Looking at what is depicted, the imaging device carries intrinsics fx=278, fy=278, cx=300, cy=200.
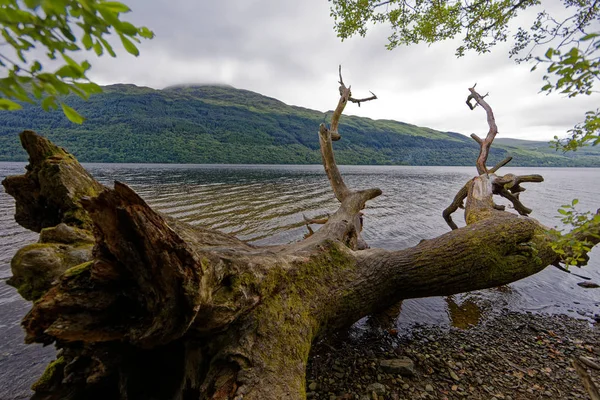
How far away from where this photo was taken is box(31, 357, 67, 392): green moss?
347 cm

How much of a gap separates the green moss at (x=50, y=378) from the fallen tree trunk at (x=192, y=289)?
0.02 metres

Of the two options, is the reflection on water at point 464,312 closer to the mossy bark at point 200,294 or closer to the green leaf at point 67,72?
the mossy bark at point 200,294

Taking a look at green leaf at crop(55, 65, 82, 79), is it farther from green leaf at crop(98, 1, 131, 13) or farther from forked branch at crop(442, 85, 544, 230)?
forked branch at crop(442, 85, 544, 230)

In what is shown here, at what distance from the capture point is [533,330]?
6.65 metres

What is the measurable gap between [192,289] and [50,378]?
8.47 feet

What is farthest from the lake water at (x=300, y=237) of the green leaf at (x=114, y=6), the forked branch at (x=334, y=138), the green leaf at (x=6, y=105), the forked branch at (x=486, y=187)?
the green leaf at (x=114, y=6)

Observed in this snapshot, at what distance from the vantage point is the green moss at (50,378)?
3467 mm

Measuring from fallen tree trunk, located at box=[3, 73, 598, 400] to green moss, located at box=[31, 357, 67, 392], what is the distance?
2cm

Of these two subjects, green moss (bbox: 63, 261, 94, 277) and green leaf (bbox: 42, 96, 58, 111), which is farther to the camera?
green moss (bbox: 63, 261, 94, 277)

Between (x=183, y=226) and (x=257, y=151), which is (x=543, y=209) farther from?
(x=257, y=151)

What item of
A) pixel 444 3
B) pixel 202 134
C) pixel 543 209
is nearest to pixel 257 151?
pixel 202 134

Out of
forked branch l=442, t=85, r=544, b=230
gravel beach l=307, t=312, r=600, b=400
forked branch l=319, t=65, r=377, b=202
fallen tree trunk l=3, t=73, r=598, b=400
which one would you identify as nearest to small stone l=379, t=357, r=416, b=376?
gravel beach l=307, t=312, r=600, b=400

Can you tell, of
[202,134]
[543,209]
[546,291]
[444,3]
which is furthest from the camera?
[202,134]

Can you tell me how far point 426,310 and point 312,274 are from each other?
15.2ft
